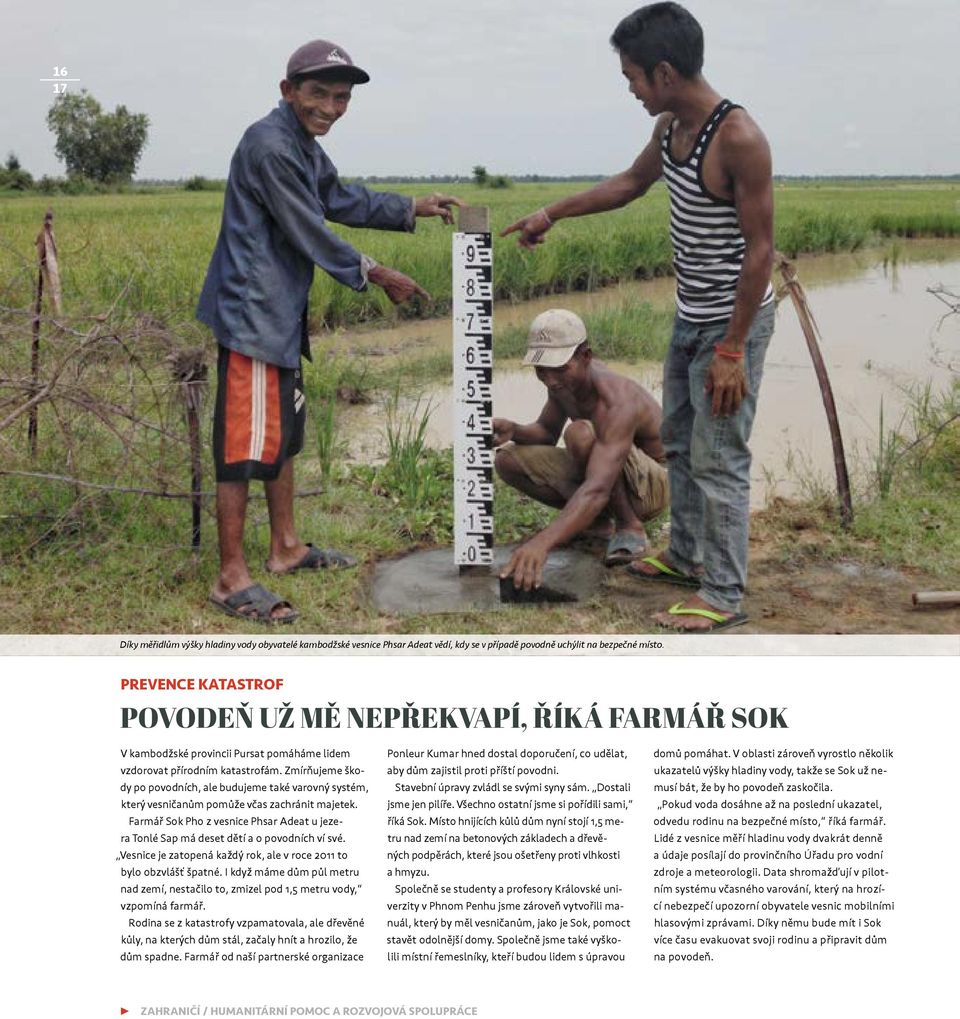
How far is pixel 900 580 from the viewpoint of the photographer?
12.9ft

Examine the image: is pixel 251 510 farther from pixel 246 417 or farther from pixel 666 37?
pixel 666 37

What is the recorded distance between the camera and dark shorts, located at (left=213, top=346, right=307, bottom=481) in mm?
3387

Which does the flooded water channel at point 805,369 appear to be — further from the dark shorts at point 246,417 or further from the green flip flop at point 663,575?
the dark shorts at point 246,417

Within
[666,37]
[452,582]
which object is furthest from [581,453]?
[666,37]

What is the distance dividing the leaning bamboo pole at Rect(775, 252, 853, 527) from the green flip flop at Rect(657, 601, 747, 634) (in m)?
1.07

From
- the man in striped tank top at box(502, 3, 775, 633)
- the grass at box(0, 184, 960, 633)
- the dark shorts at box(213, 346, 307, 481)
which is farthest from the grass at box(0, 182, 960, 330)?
the man in striped tank top at box(502, 3, 775, 633)

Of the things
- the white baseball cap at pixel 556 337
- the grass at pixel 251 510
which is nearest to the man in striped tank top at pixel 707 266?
the white baseball cap at pixel 556 337

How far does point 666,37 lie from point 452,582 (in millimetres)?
1832

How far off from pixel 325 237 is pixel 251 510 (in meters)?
1.32

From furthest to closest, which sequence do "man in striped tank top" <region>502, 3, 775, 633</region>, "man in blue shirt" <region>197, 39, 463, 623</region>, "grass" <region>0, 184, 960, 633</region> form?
"grass" <region>0, 184, 960, 633</region>, "man in blue shirt" <region>197, 39, 463, 623</region>, "man in striped tank top" <region>502, 3, 775, 633</region>

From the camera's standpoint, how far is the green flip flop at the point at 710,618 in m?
3.43

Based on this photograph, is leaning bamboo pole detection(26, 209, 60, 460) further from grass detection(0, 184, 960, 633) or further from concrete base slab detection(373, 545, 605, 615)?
concrete base slab detection(373, 545, 605, 615)
